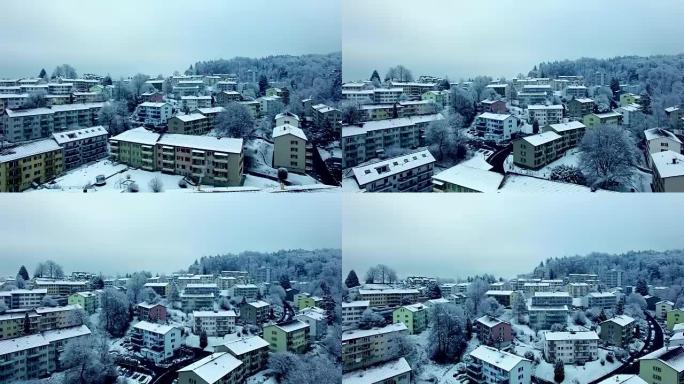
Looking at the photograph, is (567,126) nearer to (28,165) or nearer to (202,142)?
(202,142)

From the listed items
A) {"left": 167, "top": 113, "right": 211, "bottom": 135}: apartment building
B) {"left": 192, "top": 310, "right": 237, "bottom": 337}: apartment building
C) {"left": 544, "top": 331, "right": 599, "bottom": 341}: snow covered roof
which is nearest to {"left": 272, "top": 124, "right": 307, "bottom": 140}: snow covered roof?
{"left": 167, "top": 113, "right": 211, "bottom": 135}: apartment building

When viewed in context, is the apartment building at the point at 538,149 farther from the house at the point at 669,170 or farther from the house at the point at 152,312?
the house at the point at 152,312

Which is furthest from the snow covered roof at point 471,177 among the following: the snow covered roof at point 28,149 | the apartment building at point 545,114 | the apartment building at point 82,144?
the snow covered roof at point 28,149

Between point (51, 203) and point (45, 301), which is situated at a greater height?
point (51, 203)

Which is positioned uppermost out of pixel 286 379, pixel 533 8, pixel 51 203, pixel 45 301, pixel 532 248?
pixel 533 8

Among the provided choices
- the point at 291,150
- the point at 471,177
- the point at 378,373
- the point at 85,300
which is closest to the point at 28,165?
the point at 85,300

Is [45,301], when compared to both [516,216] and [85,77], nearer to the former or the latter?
[85,77]

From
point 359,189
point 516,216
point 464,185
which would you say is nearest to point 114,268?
point 359,189
